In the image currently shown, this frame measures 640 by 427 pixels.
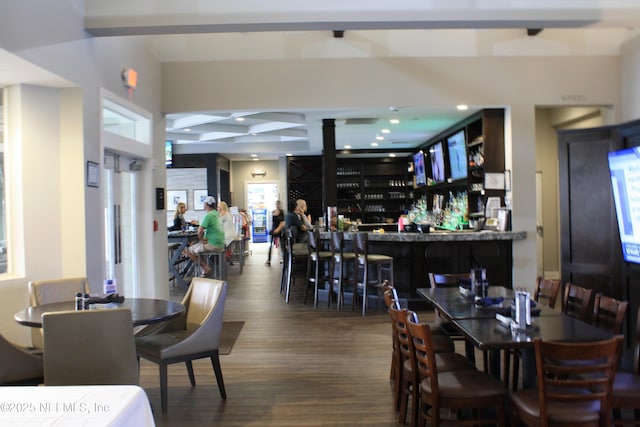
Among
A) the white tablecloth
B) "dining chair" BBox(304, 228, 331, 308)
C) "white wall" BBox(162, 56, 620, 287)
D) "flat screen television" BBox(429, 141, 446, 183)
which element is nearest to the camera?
the white tablecloth

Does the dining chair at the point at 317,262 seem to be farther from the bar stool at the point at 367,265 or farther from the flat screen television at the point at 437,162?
the flat screen television at the point at 437,162

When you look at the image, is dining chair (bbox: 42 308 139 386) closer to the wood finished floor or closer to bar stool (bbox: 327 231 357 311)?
the wood finished floor

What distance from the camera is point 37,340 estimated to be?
4145 millimetres

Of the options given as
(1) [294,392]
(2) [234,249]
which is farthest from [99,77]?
(2) [234,249]

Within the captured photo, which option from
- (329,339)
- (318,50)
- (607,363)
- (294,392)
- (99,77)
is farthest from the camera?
(318,50)

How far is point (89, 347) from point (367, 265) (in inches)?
176

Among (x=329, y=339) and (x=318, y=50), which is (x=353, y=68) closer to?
(x=318, y=50)

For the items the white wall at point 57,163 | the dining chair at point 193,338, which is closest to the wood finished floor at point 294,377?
the dining chair at point 193,338

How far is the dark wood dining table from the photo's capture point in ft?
10.8

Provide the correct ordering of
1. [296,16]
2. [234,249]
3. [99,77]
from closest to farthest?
1. [296,16]
2. [99,77]
3. [234,249]

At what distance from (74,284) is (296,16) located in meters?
3.07

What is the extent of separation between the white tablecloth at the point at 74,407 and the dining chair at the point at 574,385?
1.80 metres

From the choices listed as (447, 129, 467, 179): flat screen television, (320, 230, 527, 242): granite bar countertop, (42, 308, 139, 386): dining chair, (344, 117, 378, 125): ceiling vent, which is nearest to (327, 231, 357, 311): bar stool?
(320, 230, 527, 242): granite bar countertop

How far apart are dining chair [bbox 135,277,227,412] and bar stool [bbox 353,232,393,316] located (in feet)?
9.56
